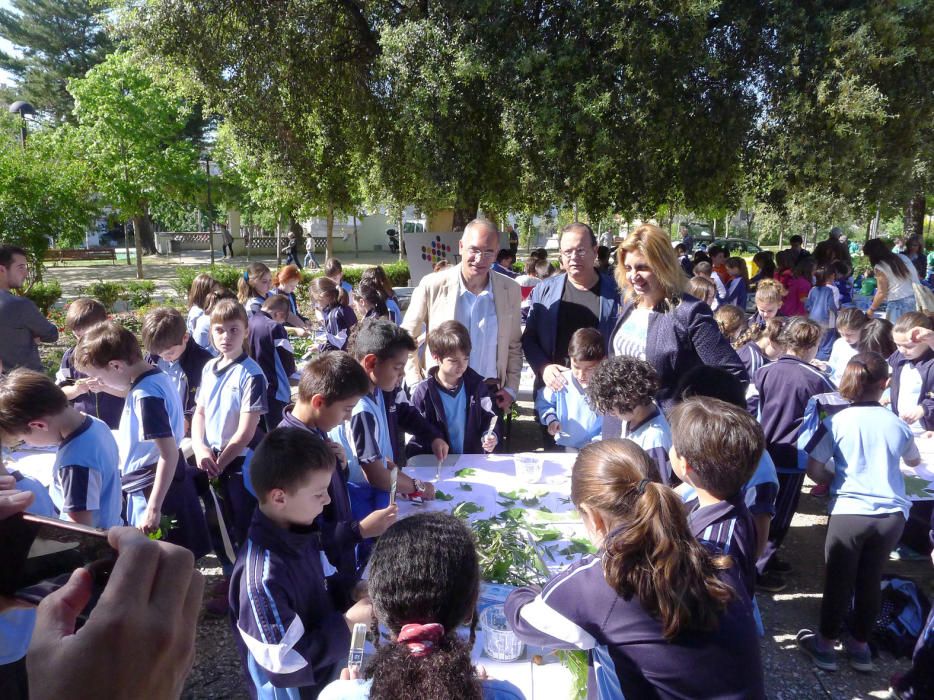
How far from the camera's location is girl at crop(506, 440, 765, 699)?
152cm

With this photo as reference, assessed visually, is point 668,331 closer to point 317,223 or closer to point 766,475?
point 766,475

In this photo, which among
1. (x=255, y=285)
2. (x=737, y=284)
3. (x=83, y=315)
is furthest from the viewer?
(x=737, y=284)

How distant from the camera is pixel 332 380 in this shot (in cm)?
251

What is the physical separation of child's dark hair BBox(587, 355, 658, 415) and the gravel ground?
152cm

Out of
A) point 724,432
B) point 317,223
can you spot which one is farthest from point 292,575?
point 317,223

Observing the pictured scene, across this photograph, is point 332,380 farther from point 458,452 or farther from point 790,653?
point 790,653

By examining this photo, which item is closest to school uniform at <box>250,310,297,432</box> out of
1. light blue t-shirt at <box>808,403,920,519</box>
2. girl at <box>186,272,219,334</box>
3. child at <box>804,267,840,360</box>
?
girl at <box>186,272,219,334</box>

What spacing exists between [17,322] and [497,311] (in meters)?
3.58

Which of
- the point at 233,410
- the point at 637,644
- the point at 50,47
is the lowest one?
the point at 637,644

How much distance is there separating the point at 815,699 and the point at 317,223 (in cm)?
4232

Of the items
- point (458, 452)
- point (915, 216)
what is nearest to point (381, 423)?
point (458, 452)

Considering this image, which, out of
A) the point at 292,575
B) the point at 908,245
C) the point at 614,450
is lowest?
the point at 292,575

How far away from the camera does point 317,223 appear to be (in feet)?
139

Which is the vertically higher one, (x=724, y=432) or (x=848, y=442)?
(x=724, y=432)
